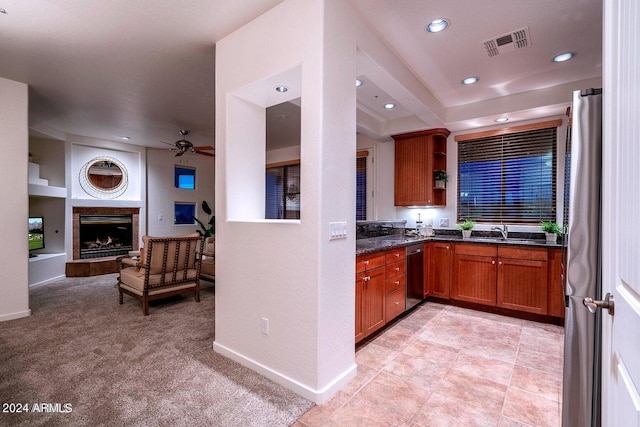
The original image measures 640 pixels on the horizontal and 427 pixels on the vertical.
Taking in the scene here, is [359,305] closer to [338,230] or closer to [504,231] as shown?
[338,230]

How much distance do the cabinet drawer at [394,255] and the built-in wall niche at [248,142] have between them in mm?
1386

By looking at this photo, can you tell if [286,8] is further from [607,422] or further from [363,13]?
[607,422]

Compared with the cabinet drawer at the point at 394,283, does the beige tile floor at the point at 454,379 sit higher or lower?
lower

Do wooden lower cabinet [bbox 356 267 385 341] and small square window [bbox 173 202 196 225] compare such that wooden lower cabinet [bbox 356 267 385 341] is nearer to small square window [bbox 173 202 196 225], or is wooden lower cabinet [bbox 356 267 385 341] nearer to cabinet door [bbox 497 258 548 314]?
cabinet door [bbox 497 258 548 314]

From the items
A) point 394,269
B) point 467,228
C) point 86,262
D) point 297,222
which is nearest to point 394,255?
point 394,269

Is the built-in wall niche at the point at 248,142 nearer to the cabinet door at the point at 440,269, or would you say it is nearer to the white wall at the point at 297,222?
the white wall at the point at 297,222

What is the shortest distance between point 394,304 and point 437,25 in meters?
2.71

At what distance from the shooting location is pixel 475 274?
3893 mm

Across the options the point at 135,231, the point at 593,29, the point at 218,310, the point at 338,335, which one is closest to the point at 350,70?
the point at 338,335

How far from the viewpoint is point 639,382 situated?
625mm

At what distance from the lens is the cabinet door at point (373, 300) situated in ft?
9.21

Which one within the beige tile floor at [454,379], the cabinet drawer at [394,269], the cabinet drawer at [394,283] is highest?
the cabinet drawer at [394,269]

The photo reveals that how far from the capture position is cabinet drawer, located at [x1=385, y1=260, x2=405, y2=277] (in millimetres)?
3190

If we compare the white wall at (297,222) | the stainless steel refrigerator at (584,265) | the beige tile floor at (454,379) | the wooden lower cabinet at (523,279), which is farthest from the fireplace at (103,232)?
the stainless steel refrigerator at (584,265)
